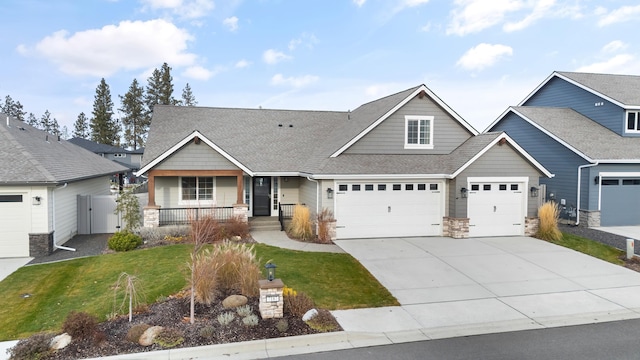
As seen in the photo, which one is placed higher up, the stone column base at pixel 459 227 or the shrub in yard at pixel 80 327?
the stone column base at pixel 459 227

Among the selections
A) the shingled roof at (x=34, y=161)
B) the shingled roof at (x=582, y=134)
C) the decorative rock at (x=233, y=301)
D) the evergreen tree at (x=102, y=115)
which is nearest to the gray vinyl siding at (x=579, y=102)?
the shingled roof at (x=582, y=134)

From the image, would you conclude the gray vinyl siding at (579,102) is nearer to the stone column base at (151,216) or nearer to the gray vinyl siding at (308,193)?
the gray vinyl siding at (308,193)

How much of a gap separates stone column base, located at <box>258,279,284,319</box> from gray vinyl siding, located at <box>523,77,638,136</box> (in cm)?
2073

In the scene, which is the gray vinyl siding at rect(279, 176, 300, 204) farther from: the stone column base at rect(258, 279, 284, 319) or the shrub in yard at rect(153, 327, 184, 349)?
the shrub in yard at rect(153, 327, 184, 349)

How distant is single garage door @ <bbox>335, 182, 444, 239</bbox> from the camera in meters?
15.1

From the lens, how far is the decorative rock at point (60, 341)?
20.3 feet

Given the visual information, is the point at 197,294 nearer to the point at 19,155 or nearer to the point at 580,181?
the point at 19,155

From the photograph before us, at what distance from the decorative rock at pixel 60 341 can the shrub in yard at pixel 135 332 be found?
0.89 meters

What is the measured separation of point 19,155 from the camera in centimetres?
1373

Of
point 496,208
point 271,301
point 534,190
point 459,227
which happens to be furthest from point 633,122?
point 271,301

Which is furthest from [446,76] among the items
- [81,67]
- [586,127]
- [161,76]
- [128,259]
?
[161,76]

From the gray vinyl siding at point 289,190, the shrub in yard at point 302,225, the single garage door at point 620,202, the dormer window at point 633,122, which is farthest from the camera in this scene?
the dormer window at point 633,122

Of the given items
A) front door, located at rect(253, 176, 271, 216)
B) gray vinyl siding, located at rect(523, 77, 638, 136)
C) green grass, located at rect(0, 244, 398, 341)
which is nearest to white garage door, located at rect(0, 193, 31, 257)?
green grass, located at rect(0, 244, 398, 341)

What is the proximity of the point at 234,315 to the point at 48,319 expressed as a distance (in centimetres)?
375
